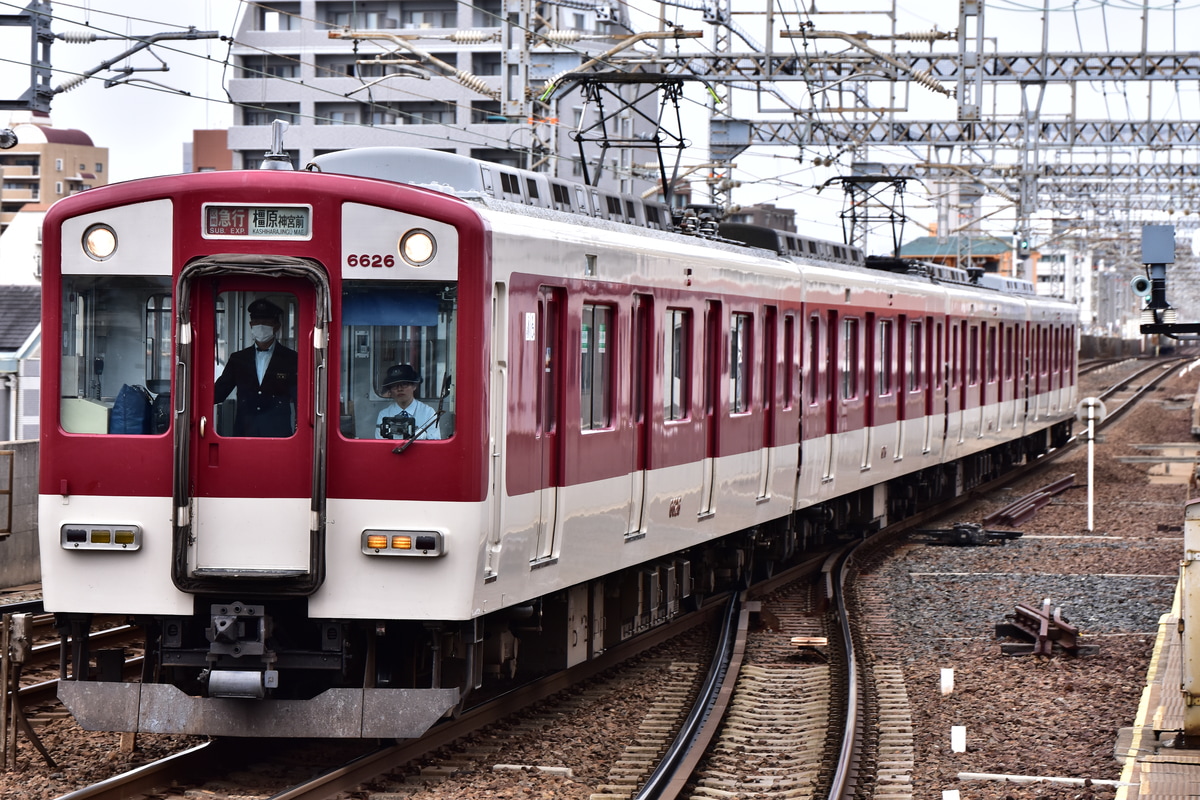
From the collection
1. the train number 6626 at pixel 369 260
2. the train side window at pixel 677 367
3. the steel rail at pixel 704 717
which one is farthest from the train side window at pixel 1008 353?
the train number 6626 at pixel 369 260

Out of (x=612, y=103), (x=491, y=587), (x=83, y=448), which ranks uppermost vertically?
(x=612, y=103)

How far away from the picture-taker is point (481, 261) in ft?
25.7

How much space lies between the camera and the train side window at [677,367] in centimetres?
1087

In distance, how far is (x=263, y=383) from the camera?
25.6 feet

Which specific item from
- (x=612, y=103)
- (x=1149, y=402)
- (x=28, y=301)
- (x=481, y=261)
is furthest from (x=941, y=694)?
(x=612, y=103)

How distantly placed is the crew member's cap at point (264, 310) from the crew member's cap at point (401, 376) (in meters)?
0.55

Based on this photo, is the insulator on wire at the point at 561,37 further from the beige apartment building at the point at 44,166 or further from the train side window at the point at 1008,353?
the beige apartment building at the point at 44,166

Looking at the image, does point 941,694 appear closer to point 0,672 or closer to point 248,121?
point 0,672

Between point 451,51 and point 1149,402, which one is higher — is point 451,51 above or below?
above

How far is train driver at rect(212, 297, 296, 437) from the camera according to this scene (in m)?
7.79

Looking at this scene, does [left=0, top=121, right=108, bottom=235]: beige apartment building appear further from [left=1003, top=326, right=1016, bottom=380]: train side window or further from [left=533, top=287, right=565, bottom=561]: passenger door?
[left=533, top=287, right=565, bottom=561]: passenger door

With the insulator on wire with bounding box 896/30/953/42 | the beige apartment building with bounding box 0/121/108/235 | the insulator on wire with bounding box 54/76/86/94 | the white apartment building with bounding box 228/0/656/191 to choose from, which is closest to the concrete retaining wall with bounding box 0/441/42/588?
the insulator on wire with bounding box 54/76/86/94

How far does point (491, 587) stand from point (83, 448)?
6.41 ft

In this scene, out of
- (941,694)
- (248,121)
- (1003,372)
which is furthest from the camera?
(248,121)
